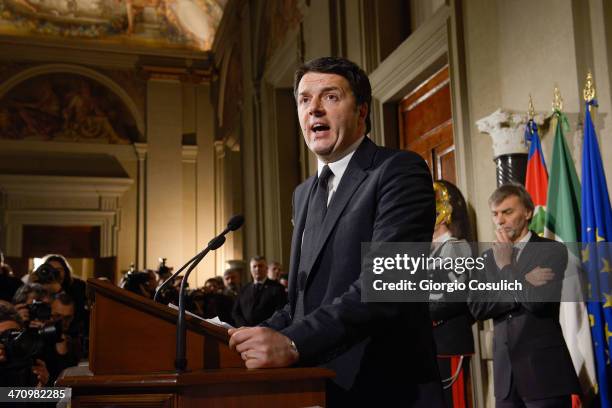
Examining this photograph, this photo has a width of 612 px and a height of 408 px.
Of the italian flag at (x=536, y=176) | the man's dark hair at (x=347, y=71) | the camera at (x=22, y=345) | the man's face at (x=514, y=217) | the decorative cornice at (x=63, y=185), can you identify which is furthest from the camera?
the decorative cornice at (x=63, y=185)

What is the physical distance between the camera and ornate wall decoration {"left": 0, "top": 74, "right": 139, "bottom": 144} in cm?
1753

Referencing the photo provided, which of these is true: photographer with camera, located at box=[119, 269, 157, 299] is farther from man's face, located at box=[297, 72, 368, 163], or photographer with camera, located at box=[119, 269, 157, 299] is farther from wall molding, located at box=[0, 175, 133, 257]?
wall molding, located at box=[0, 175, 133, 257]

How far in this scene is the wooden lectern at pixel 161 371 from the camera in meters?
1.53

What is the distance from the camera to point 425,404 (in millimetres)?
1811

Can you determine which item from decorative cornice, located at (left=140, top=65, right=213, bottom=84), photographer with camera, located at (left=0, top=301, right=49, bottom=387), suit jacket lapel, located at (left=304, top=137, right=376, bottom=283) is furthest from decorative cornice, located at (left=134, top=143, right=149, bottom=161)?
suit jacket lapel, located at (left=304, top=137, right=376, bottom=283)

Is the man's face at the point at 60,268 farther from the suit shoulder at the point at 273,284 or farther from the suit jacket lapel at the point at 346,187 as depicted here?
the suit jacket lapel at the point at 346,187

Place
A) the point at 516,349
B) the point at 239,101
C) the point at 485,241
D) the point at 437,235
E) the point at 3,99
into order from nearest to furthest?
the point at 516,349
the point at 437,235
the point at 485,241
the point at 239,101
the point at 3,99

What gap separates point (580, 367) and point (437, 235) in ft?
4.46

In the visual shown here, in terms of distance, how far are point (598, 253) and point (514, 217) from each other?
1.75 ft

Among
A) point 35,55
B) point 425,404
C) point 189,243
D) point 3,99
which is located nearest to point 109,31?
point 35,55

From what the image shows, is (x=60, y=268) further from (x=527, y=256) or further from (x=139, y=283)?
(x=527, y=256)

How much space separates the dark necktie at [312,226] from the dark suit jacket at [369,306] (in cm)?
2

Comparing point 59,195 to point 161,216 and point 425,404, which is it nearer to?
point 161,216

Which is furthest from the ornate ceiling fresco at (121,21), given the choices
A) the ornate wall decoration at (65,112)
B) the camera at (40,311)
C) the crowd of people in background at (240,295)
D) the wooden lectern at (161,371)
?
the wooden lectern at (161,371)
